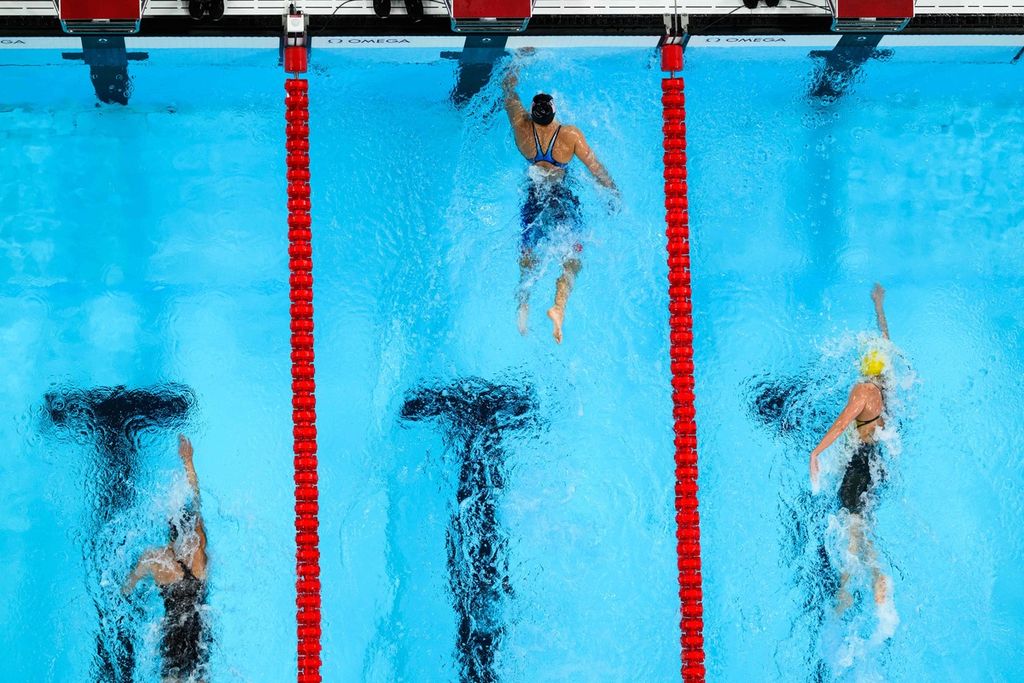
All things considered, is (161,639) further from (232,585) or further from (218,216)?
(218,216)

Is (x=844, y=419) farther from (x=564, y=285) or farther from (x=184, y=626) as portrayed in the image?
(x=184, y=626)

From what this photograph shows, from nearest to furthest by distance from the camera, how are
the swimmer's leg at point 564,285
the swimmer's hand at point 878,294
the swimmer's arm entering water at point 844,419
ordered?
the swimmer's arm entering water at point 844,419 → the swimmer's leg at point 564,285 → the swimmer's hand at point 878,294

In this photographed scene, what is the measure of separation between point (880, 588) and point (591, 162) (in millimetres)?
2938

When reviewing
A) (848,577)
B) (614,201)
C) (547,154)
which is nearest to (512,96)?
(547,154)

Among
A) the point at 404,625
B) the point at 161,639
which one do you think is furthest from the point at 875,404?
the point at 161,639

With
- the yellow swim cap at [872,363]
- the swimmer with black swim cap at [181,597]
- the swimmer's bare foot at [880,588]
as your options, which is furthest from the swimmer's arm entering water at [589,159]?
the swimmer with black swim cap at [181,597]

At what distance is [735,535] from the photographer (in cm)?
705

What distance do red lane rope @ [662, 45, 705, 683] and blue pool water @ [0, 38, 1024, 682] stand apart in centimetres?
52

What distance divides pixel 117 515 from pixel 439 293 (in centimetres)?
222

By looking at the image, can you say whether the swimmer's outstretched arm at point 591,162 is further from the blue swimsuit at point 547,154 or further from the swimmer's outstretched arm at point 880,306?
the swimmer's outstretched arm at point 880,306

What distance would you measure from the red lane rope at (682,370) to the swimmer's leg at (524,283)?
876 millimetres

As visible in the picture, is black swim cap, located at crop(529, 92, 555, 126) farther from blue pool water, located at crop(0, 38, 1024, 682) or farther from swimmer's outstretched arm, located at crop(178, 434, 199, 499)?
swimmer's outstretched arm, located at crop(178, 434, 199, 499)

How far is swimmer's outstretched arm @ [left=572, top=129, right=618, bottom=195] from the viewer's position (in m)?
7.00

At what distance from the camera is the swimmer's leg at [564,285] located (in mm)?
7105
